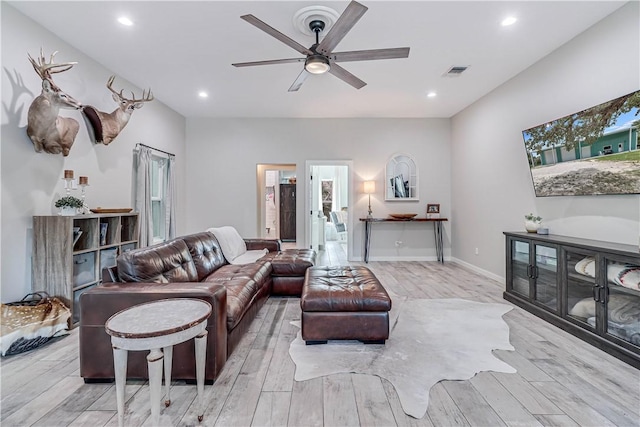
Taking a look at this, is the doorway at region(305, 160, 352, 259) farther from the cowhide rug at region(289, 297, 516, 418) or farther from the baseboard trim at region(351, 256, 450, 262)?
the cowhide rug at region(289, 297, 516, 418)

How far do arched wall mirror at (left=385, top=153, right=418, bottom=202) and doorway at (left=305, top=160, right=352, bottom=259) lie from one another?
33.0 inches

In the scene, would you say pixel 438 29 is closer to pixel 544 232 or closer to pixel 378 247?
pixel 544 232

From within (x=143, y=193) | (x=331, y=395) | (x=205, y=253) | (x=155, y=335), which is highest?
(x=143, y=193)

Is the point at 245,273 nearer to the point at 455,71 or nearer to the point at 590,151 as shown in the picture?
the point at 590,151

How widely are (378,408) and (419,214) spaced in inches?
199

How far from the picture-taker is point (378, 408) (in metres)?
1.73

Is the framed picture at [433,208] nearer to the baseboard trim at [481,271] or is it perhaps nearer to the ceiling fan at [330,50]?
the baseboard trim at [481,271]

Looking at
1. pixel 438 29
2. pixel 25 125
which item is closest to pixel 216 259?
pixel 25 125

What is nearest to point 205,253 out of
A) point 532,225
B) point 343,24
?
point 343,24

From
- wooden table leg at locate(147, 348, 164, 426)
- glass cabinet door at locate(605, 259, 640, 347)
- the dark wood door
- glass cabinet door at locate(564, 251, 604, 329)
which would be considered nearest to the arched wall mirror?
glass cabinet door at locate(564, 251, 604, 329)

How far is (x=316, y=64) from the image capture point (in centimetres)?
264

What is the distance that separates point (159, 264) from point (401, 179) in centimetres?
507

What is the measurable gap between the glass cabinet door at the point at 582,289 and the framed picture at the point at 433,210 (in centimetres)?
342

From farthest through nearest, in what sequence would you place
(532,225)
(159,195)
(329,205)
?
1. (329,205)
2. (159,195)
3. (532,225)
